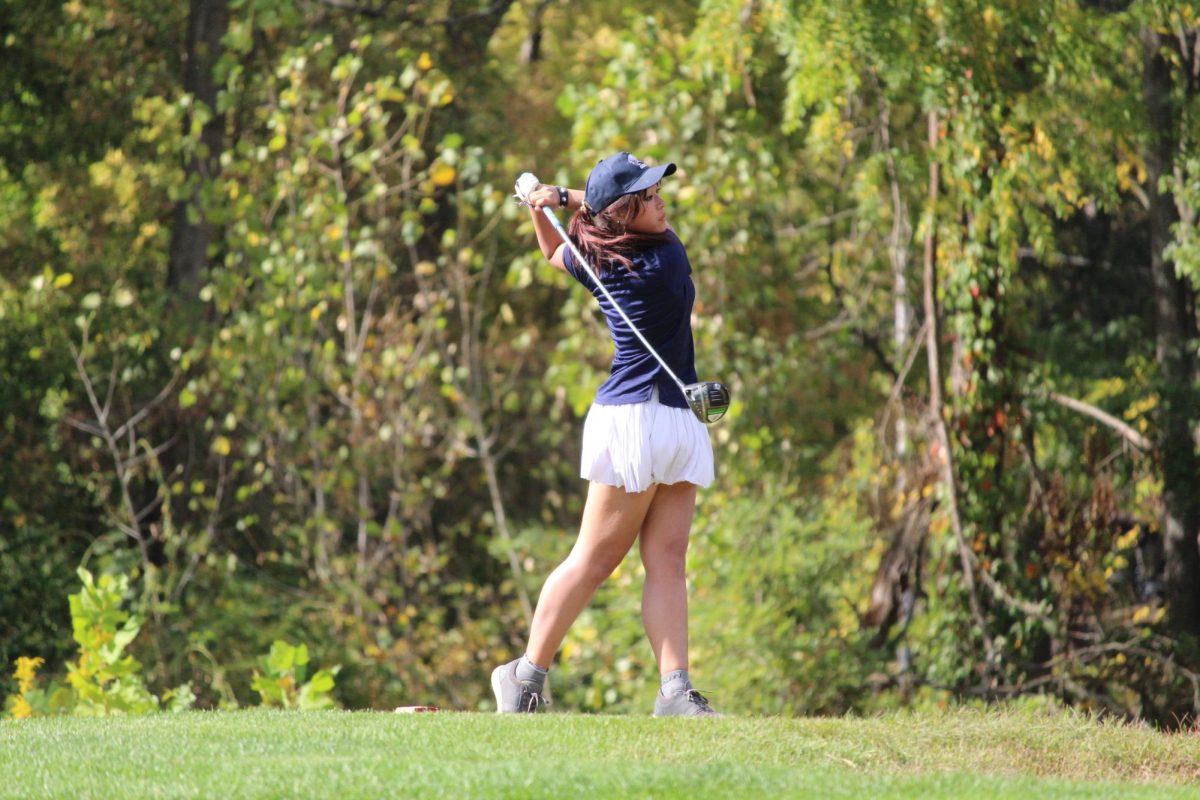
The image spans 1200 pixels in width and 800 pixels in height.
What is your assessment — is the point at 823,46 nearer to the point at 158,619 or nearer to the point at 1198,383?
the point at 1198,383

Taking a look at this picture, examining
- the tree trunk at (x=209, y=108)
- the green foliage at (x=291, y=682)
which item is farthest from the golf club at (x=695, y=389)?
the tree trunk at (x=209, y=108)

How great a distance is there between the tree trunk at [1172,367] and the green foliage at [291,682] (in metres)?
5.33

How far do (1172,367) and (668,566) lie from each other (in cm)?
542

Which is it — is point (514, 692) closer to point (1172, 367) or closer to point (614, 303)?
point (614, 303)

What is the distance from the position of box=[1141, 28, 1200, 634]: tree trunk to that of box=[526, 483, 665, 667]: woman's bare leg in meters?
5.10

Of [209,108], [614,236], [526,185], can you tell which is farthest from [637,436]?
[209,108]

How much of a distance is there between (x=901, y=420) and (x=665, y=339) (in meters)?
5.48

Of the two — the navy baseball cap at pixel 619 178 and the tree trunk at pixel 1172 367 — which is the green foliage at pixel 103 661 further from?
the tree trunk at pixel 1172 367

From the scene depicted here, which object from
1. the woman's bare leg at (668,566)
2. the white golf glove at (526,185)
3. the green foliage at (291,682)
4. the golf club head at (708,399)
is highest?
the white golf glove at (526,185)

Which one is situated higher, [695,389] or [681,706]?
[695,389]

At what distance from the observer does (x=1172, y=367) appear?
33.3 feet

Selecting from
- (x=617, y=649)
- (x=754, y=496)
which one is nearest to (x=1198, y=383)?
(x=754, y=496)

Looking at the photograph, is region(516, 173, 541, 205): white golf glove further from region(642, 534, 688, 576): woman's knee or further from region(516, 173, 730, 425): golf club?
region(642, 534, 688, 576): woman's knee

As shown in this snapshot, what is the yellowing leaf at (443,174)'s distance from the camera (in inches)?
438
